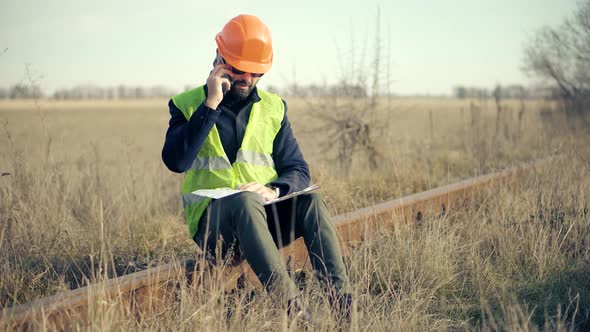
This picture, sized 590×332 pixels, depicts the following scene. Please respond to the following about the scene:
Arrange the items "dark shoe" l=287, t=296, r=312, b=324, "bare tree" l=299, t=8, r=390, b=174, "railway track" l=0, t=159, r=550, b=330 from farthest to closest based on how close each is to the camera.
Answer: "bare tree" l=299, t=8, r=390, b=174, "dark shoe" l=287, t=296, r=312, b=324, "railway track" l=0, t=159, r=550, b=330

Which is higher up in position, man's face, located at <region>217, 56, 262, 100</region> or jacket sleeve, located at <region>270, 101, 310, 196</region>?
man's face, located at <region>217, 56, 262, 100</region>

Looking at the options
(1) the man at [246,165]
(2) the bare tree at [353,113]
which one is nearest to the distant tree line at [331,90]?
(2) the bare tree at [353,113]

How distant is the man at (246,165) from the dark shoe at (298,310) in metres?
0.05

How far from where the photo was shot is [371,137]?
9320mm

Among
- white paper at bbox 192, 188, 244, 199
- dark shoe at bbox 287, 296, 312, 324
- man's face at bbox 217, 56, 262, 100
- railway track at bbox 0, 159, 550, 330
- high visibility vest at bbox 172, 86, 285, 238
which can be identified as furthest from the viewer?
man's face at bbox 217, 56, 262, 100

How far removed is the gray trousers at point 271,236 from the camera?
9.82 feet

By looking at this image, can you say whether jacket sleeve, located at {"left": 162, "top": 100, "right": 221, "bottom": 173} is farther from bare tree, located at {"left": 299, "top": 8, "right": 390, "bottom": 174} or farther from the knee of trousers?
bare tree, located at {"left": 299, "top": 8, "right": 390, "bottom": 174}

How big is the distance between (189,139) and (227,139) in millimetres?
325

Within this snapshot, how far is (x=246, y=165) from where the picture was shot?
354cm

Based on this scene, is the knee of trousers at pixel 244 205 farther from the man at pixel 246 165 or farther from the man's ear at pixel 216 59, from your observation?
the man's ear at pixel 216 59

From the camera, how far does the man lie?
310cm

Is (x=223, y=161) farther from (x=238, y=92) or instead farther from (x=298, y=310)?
(x=298, y=310)

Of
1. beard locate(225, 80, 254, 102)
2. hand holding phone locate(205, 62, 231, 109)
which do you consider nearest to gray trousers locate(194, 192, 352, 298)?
hand holding phone locate(205, 62, 231, 109)

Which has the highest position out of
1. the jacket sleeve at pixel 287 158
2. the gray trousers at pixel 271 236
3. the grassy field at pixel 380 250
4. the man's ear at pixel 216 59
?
the man's ear at pixel 216 59
